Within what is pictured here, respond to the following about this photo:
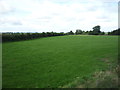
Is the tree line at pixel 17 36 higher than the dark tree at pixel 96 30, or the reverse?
the dark tree at pixel 96 30

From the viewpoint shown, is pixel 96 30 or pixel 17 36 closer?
pixel 17 36

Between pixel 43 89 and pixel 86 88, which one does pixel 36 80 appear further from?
pixel 86 88

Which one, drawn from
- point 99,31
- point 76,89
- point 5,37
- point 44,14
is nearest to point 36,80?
point 76,89

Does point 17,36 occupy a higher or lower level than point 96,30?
lower

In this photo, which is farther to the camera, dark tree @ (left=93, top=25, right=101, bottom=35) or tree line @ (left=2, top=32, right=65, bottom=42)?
dark tree @ (left=93, top=25, right=101, bottom=35)

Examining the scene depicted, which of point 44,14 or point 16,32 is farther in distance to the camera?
point 16,32

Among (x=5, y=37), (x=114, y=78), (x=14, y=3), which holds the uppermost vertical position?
(x=14, y=3)

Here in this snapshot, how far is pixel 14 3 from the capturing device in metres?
7.90

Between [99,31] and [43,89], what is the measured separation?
42768 millimetres

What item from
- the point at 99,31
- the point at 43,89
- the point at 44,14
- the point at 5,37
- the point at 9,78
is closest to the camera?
the point at 43,89

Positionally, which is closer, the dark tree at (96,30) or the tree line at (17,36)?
the tree line at (17,36)

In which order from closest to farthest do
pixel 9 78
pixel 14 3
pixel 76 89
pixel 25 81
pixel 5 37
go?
pixel 76 89 → pixel 25 81 → pixel 9 78 → pixel 14 3 → pixel 5 37

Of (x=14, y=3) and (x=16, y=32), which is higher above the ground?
(x=14, y=3)

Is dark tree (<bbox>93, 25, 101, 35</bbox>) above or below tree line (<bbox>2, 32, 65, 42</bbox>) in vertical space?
above
